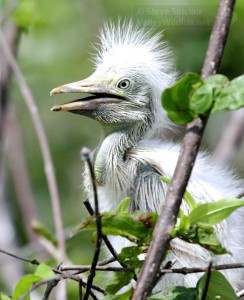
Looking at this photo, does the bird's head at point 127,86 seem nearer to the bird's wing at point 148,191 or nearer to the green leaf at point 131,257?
the bird's wing at point 148,191

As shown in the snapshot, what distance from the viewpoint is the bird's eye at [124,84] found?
2.87 meters

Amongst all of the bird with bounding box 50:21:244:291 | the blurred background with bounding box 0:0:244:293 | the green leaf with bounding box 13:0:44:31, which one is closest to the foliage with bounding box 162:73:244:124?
the bird with bounding box 50:21:244:291

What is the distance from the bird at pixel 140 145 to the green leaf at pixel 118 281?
0.45m

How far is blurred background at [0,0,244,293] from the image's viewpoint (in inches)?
171

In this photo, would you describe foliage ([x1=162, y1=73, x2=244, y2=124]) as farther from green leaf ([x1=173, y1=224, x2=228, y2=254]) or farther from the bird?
the bird

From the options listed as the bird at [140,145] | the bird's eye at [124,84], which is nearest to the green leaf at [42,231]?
the bird at [140,145]

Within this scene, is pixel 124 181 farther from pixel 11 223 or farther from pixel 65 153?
pixel 65 153

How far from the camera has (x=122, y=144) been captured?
2.74 meters

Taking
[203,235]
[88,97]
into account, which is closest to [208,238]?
[203,235]

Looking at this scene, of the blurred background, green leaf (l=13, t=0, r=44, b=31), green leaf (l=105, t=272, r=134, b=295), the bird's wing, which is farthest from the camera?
the blurred background

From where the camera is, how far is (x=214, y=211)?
168 centimetres

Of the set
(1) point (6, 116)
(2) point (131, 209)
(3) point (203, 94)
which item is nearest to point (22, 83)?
(2) point (131, 209)

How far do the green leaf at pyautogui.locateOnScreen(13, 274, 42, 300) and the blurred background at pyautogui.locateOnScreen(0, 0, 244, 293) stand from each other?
1.95 m

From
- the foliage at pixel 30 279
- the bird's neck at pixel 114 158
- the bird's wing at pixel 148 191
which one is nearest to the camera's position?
the foliage at pixel 30 279
